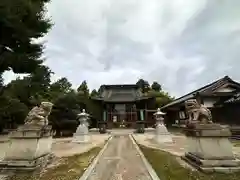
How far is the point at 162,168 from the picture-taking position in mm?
6359

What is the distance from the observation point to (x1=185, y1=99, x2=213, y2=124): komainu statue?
6.77 metres

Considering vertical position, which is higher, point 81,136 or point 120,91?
point 120,91

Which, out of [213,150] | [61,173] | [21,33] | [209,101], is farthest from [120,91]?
[61,173]

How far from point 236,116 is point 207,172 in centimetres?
1327

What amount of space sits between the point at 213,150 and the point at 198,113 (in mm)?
1277

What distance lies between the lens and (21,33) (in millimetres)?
13547

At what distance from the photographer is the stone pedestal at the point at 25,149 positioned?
603cm

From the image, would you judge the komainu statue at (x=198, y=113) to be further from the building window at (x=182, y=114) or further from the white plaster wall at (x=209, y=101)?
the building window at (x=182, y=114)

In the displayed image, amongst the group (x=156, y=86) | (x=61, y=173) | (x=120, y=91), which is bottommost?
(x=61, y=173)

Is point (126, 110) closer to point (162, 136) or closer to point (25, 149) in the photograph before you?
point (162, 136)

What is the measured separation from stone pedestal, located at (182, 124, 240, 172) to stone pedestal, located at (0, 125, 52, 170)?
4745mm

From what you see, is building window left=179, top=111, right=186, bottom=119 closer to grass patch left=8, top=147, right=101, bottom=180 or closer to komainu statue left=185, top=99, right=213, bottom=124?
komainu statue left=185, top=99, right=213, bottom=124

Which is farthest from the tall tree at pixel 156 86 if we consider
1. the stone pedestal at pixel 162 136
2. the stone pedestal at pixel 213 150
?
the stone pedestal at pixel 213 150

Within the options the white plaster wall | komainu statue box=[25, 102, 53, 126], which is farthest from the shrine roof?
komainu statue box=[25, 102, 53, 126]
